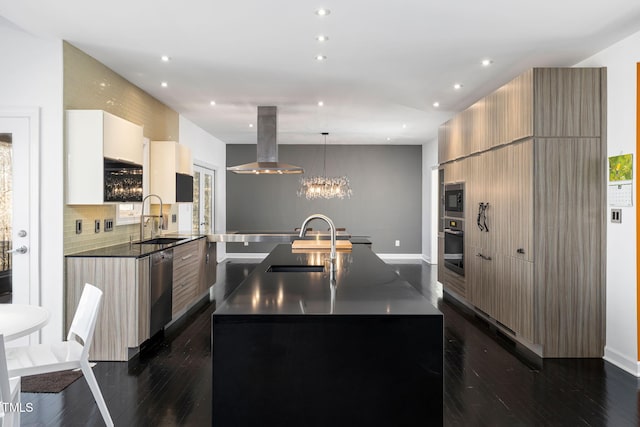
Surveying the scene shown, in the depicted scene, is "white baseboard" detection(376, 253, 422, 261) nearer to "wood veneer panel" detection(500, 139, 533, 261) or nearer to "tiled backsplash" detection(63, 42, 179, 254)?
"wood veneer panel" detection(500, 139, 533, 261)

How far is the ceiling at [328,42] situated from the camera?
3125 millimetres

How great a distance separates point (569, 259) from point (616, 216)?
1.57 feet

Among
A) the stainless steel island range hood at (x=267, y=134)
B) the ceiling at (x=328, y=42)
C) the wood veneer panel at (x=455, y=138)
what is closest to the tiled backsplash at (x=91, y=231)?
the ceiling at (x=328, y=42)

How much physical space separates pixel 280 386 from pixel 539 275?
9.04 ft

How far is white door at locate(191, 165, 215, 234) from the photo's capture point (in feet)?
27.4

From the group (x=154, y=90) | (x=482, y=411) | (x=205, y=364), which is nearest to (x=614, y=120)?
(x=482, y=411)

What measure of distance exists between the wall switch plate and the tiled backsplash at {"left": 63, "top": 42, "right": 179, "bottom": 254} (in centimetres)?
437

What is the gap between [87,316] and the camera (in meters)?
2.42

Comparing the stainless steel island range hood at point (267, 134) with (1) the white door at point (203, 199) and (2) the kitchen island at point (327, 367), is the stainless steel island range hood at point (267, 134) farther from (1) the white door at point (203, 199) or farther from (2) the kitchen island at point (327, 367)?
(2) the kitchen island at point (327, 367)

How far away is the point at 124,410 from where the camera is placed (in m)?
2.81

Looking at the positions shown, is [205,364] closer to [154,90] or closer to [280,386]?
[280,386]

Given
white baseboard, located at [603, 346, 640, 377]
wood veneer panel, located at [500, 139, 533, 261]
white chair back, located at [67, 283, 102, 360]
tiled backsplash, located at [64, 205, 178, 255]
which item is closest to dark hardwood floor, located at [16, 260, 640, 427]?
white baseboard, located at [603, 346, 640, 377]

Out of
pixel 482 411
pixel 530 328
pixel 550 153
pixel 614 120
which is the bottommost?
pixel 482 411

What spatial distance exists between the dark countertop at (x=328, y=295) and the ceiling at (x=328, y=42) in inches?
69.6
